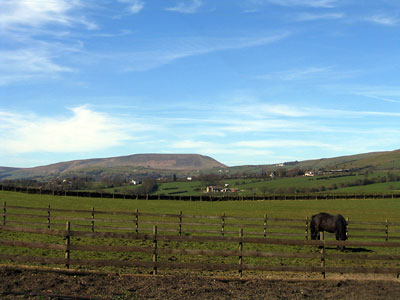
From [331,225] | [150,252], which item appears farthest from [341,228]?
[150,252]

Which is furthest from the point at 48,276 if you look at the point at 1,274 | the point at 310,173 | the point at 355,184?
the point at 310,173

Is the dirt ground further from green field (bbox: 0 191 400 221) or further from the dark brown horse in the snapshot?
green field (bbox: 0 191 400 221)

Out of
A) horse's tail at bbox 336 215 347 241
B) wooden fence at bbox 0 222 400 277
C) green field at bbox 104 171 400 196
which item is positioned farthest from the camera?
green field at bbox 104 171 400 196

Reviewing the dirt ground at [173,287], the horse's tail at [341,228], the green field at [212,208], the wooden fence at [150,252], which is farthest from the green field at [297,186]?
the dirt ground at [173,287]

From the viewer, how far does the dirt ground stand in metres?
8.99

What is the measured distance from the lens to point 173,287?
9.91 meters

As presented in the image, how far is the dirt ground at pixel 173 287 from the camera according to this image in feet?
29.5

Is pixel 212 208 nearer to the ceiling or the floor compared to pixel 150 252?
nearer to the floor

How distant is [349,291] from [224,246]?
34.7 feet

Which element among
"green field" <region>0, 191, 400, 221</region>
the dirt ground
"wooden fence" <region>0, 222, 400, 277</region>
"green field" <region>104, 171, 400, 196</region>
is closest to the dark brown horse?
"wooden fence" <region>0, 222, 400, 277</region>

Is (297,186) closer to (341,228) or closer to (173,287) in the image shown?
(341,228)

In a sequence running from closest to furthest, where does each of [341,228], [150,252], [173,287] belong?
[173,287] → [150,252] → [341,228]

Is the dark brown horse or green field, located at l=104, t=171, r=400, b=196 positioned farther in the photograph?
green field, located at l=104, t=171, r=400, b=196

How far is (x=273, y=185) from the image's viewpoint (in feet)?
337
